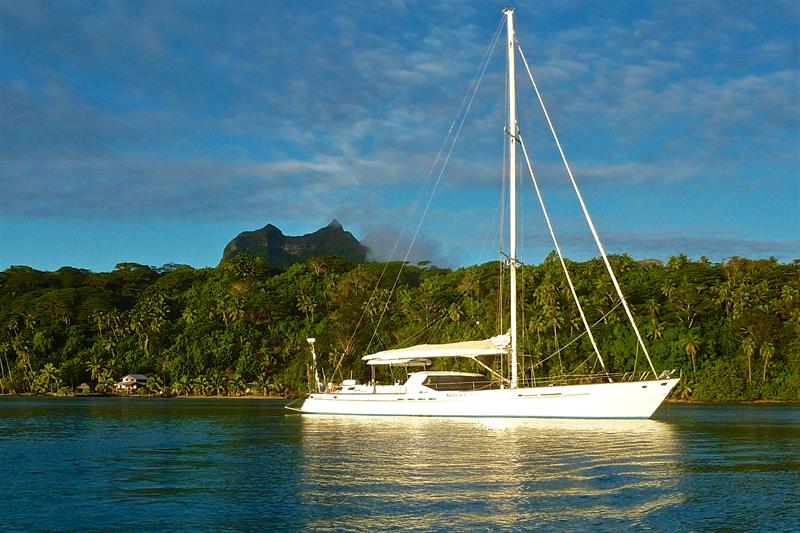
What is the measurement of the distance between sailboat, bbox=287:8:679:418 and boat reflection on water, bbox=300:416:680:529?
5.00 ft

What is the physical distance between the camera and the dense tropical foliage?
85938 millimetres

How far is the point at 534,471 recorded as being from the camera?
76.8ft

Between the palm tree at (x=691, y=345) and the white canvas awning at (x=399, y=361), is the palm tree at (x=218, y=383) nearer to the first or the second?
the palm tree at (x=691, y=345)

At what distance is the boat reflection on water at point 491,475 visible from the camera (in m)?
17.8

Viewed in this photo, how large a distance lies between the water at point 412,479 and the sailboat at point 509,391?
3.34 ft

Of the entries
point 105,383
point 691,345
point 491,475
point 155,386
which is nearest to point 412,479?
point 491,475

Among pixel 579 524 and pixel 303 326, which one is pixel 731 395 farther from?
pixel 579 524

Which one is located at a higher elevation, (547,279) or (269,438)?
(547,279)

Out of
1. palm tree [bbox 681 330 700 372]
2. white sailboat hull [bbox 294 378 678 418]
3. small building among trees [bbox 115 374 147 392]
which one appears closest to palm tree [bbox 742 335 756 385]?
palm tree [bbox 681 330 700 372]

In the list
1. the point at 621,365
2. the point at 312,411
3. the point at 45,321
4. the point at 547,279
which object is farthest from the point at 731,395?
the point at 45,321

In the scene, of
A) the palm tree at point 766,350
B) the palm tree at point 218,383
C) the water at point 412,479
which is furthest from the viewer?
the palm tree at point 218,383

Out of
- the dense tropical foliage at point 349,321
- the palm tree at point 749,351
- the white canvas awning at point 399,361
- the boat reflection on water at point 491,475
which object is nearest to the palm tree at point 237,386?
the dense tropical foliage at point 349,321

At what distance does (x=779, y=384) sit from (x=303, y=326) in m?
64.6

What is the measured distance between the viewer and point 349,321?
10562cm
